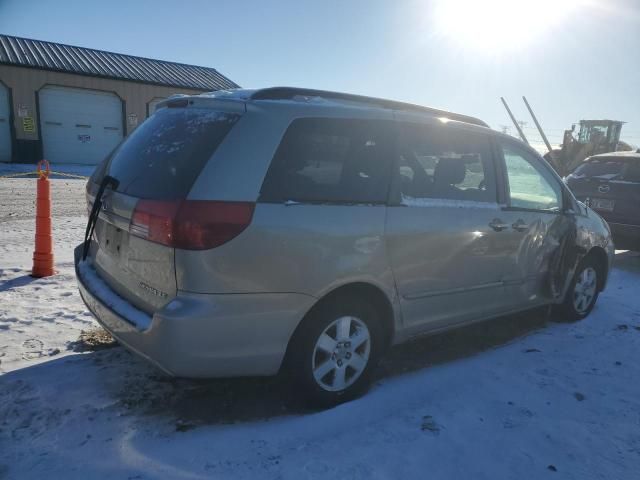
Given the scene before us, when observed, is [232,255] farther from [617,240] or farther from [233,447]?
[617,240]

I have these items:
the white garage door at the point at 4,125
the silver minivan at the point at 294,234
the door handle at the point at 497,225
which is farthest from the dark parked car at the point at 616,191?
the white garage door at the point at 4,125

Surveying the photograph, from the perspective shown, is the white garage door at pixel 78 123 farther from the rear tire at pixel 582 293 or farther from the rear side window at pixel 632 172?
the rear tire at pixel 582 293

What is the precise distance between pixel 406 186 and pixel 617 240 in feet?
18.9

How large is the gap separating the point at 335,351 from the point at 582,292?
3194 mm

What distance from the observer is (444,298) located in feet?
11.3

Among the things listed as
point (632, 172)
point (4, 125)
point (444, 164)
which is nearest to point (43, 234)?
point (444, 164)

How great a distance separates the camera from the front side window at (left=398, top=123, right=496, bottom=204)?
3.21m

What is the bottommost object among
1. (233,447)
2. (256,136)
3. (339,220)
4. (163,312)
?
(233,447)

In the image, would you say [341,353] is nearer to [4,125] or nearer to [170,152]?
[170,152]

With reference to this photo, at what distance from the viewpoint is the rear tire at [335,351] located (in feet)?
9.03

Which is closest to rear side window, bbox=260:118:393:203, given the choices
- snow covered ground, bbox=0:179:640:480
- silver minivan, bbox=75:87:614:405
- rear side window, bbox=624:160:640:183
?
silver minivan, bbox=75:87:614:405

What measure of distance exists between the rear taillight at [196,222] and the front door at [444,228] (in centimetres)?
98

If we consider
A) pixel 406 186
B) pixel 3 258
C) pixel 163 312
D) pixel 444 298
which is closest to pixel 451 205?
pixel 406 186

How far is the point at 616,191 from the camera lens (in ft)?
24.2
